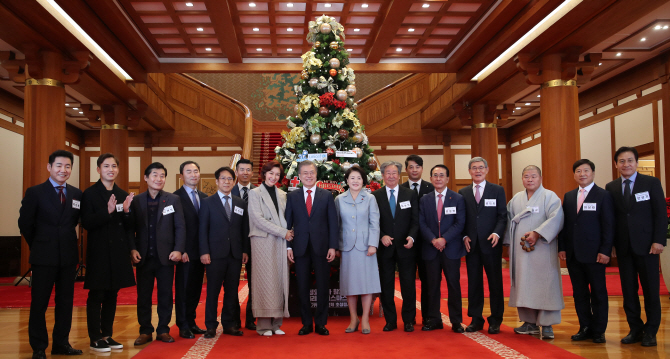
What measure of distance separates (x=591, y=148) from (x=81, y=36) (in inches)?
409

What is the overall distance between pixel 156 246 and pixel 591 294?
344cm

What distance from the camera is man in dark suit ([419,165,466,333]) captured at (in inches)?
168

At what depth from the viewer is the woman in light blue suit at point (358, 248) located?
4.22 m

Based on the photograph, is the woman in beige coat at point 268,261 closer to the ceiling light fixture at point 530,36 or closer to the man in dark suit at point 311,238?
the man in dark suit at point 311,238

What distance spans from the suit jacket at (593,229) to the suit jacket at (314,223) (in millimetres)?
1902

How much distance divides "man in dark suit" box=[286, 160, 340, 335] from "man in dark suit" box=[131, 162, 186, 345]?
3.03 ft

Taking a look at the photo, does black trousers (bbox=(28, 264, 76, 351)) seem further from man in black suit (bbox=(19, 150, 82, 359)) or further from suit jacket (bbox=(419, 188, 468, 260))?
suit jacket (bbox=(419, 188, 468, 260))

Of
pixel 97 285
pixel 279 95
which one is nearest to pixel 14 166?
pixel 279 95

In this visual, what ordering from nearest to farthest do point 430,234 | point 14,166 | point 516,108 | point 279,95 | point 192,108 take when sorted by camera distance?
1. point 430,234
2. point 14,166
3. point 516,108
4. point 192,108
5. point 279,95

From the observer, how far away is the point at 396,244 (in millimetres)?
4363

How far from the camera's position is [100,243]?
371 cm

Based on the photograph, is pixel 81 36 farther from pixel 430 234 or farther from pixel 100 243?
pixel 430 234

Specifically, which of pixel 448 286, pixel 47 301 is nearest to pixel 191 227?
pixel 47 301

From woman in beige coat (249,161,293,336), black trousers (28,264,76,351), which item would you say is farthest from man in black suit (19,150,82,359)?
woman in beige coat (249,161,293,336)
